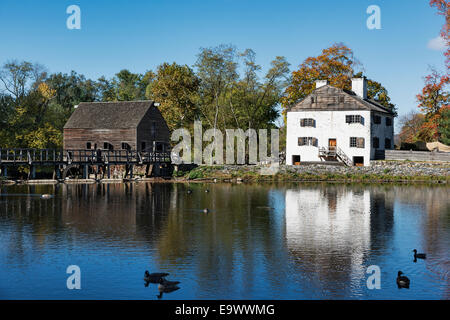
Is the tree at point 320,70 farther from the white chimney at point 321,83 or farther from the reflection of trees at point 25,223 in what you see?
the reflection of trees at point 25,223

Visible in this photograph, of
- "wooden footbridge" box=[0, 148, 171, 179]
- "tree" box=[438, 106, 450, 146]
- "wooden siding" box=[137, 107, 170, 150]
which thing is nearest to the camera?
"wooden footbridge" box=[0, 148, 171, 179]

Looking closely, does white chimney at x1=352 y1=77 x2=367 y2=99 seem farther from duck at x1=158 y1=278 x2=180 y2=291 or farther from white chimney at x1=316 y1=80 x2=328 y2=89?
duck at x1=158 y1=278 x2=180 y2=291

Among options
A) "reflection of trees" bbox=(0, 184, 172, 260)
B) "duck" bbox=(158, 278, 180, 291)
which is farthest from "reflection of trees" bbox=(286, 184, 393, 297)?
"reflection of trees" bbox=(0, 184, 172, 260)

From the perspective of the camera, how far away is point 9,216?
31688 millimetres

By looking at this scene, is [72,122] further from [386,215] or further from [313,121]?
[386,215]

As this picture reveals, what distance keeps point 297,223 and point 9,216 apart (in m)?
17.0

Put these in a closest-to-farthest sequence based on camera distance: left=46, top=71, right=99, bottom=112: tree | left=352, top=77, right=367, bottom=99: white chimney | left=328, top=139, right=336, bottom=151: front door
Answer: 1. left=328, top=139, right=336, bottom=151: front door
2. left=352, top=77, right=367, bottom=99: white chimney
3. left=46, top=71, right=99, bottom=112: tree

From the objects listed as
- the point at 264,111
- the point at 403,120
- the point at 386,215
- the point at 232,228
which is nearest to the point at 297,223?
the point at 232,228

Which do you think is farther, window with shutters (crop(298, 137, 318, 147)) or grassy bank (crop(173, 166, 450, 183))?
window with shutters (crop(298, 137, 318, 147))

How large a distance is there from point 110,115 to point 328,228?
146 feet

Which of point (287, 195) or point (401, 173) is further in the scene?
point (401, 173)

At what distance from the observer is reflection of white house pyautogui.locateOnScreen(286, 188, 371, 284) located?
20906 millimetres

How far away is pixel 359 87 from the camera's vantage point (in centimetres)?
6825

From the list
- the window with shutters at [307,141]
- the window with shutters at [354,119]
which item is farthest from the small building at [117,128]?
the window with shutters at [354,119]
